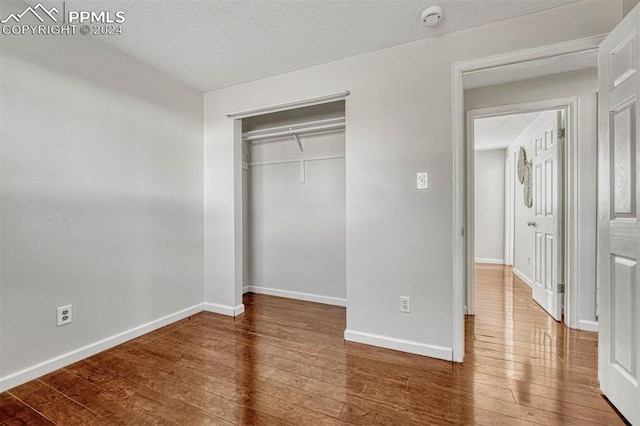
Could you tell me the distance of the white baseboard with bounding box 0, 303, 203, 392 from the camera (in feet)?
5.54

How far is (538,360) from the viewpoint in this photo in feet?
6.50

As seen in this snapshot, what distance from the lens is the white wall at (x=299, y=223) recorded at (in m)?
3.20

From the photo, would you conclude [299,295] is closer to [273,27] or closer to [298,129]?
[298,129]

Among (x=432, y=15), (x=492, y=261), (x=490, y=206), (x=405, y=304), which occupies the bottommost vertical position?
(x=492, y=261)

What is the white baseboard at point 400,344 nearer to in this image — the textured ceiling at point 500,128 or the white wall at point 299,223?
the white wall at point 299,223

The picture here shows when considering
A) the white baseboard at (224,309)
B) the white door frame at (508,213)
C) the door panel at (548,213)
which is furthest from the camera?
the white door frame at (508,213)

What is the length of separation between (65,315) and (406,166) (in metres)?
2.65

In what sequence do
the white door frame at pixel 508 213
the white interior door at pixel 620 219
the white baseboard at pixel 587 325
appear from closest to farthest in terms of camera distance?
the white interior door at pixel 620 219
the white baseboard at pixel 587 325
the white door frame at pixel 508 213

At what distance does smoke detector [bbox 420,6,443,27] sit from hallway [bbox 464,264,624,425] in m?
2.34

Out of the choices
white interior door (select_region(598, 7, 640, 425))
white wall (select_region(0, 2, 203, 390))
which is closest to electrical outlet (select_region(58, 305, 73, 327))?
white wall (select_region(0, 2, 203, 390))

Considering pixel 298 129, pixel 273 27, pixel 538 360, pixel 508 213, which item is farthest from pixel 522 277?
pixel 273 27

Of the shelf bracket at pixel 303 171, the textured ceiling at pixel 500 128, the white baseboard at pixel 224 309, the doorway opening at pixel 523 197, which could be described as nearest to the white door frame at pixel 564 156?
the doorway opening at pixel 523 197

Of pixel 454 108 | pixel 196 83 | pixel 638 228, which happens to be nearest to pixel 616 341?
pixel 638 228

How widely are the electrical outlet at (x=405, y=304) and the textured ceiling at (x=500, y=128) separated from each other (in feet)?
8.46
